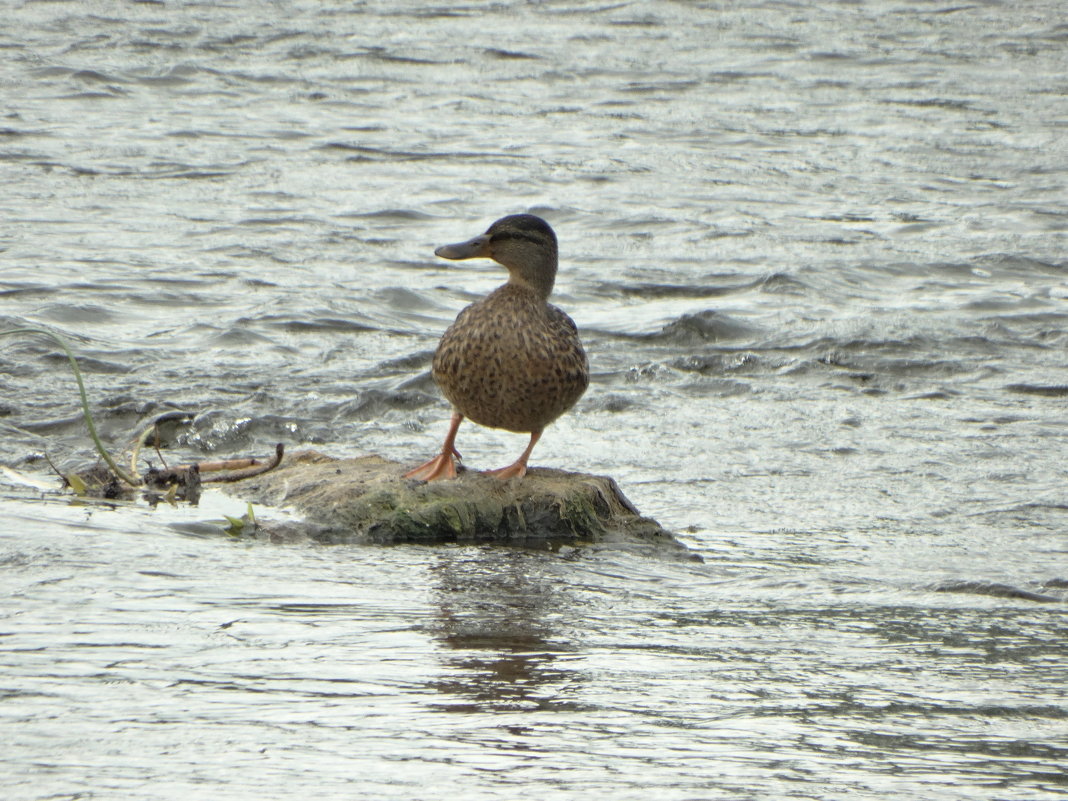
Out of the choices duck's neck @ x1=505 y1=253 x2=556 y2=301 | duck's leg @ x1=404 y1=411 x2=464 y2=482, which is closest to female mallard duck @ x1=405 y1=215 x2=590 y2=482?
duck's leg @ x1=404 y1=411 x2=464 y2=482

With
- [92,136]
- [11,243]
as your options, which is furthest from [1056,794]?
[92,136]

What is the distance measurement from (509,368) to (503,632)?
1834 mm

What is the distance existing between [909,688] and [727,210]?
9.39 metres

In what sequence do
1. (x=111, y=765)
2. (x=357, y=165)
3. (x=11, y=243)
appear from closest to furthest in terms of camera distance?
(x=111, y=765)
(x=11, y=243)
(x=357, y=165)

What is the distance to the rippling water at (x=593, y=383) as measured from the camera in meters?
3.33

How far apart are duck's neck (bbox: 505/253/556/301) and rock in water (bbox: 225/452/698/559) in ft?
2.59

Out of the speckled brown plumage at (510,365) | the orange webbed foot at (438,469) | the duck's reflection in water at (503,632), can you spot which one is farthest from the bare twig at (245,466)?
the duck's reflection in water at (503,632)

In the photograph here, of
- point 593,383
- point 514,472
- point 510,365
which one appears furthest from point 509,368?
point 593,383

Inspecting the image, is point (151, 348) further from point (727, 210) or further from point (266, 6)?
point (266, 6)

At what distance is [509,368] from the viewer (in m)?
5.88

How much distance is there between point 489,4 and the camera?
20438 millimetres

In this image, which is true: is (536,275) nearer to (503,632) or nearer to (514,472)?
(514,472)

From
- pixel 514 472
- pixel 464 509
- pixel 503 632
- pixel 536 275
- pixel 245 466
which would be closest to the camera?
pixel 503 632

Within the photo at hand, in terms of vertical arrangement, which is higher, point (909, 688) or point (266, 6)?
point (266, 6)
